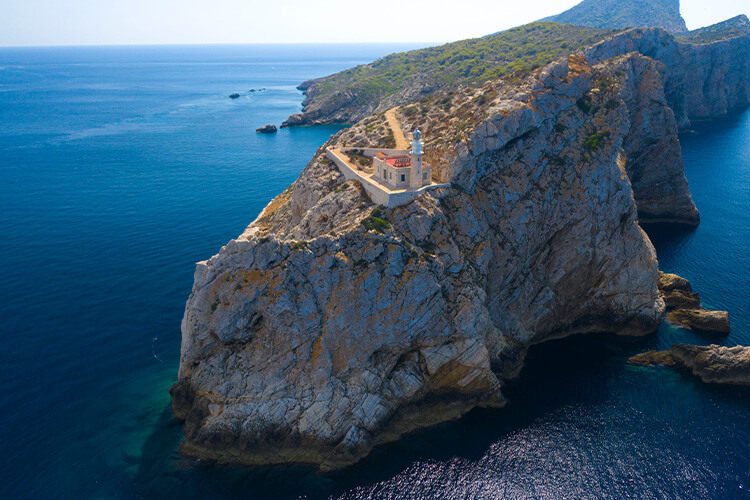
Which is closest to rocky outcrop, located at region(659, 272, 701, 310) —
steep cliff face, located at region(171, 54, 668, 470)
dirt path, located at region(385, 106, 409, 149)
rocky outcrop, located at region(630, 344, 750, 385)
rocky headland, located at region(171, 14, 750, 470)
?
rocky headland, located at region(171, 14, 750, 470)

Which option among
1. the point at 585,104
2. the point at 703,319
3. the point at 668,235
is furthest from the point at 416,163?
the point at 668,235

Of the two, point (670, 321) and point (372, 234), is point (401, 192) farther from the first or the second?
point (670, 321)

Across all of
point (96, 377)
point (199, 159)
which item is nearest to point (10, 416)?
point (96, 377)

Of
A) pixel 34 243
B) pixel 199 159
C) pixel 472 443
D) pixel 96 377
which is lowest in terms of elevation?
pixel 472 443

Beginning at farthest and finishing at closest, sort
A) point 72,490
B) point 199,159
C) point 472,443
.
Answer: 1. point 199,159
2. point 472,443
3. point 72,490

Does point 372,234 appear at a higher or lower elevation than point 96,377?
higher

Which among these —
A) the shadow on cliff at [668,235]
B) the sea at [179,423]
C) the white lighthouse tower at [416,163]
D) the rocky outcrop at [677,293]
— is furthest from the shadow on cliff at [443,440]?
the shadow on cliff at [668,235]
